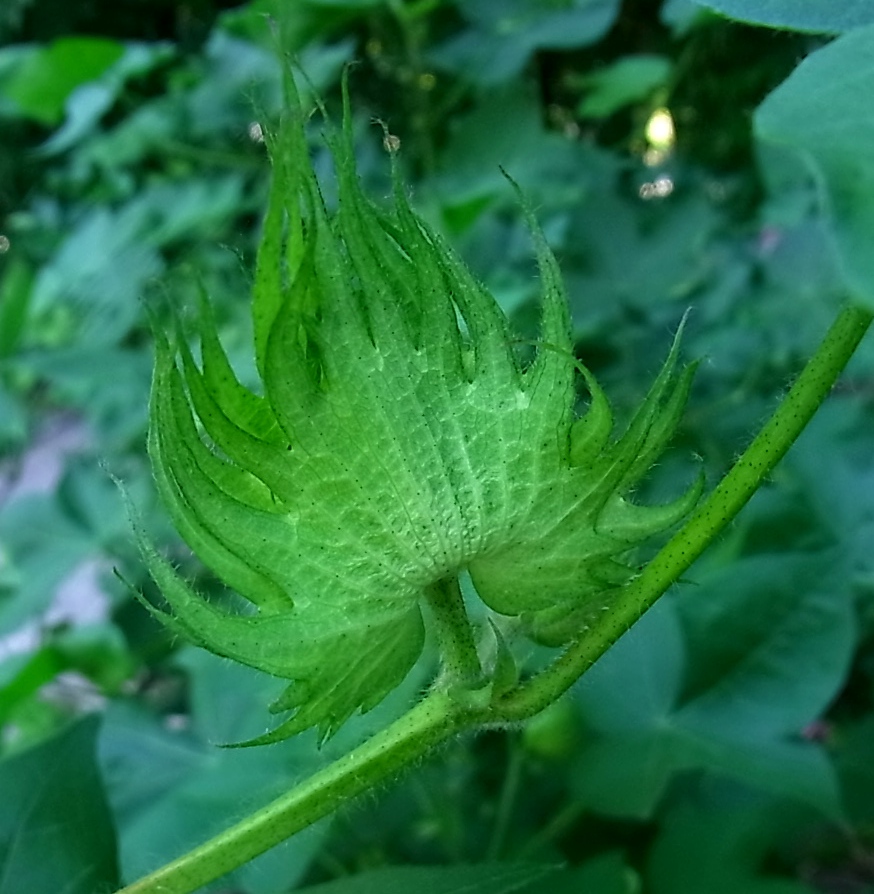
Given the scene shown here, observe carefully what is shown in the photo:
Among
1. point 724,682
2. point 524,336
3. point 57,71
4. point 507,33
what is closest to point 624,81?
point 507,33

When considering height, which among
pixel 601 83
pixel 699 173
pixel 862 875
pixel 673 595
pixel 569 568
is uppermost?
pixel 601 83

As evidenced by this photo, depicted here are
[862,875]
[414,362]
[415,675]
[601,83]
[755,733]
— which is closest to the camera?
[414,362]

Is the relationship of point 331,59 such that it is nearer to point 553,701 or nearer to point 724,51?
point 724,51

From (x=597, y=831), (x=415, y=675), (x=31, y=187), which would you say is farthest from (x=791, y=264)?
(x=31, y=187)

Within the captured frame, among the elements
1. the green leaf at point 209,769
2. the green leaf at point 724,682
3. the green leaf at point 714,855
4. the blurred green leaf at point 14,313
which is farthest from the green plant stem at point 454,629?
the blurred green leaf at point 14,313

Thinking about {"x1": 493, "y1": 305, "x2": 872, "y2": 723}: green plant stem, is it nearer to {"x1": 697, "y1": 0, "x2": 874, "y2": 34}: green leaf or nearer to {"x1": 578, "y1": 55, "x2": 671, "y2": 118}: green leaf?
{"x1": 697, "y1": 0, "x2": 874, "y2": 34}: green leaf

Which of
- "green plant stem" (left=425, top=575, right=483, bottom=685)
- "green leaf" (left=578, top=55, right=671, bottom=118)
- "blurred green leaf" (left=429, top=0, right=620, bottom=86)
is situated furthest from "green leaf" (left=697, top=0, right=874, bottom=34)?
"green leaf" (left=578, top=55, right=671, bottom=118)

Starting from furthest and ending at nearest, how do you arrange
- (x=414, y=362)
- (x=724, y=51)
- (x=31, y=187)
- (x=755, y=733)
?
(x=31, y=187)
(x=724, y=51)
(x=755, y=733)
(x=414, y=362)
